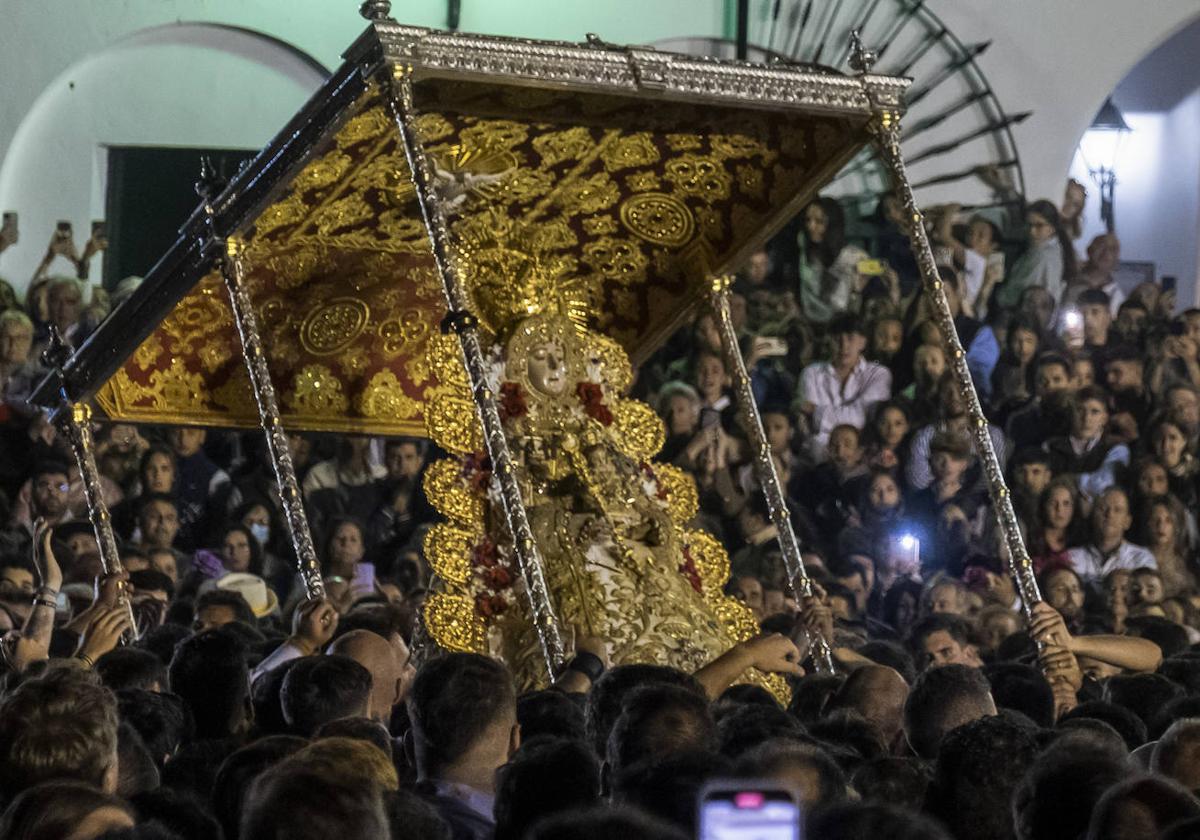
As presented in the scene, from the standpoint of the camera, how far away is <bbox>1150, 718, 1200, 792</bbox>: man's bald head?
14.2 ft

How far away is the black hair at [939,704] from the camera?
5191mm

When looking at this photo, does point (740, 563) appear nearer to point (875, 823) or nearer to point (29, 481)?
point (29, 481)

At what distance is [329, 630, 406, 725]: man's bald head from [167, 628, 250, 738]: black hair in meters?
0.41

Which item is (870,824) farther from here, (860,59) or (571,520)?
(860,59)

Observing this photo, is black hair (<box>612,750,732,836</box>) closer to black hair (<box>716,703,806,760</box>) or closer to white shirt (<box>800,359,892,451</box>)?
black hair (<box>716,703,806,760</box>)

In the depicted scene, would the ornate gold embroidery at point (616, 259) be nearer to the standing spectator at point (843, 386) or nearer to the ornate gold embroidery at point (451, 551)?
the ornate gold embroidery at point (451, 551)

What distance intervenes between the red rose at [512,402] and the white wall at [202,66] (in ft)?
22.8

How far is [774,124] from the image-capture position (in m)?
8.24

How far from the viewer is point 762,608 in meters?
10.6

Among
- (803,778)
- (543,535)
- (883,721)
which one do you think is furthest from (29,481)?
(803,778)

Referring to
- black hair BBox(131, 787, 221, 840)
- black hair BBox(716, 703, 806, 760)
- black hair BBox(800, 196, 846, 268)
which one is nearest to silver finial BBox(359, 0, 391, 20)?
black hair BBox(716, 703, 806, 760)

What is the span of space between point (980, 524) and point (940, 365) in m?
1.42

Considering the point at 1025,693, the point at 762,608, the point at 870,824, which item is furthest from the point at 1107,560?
the point at 870,824

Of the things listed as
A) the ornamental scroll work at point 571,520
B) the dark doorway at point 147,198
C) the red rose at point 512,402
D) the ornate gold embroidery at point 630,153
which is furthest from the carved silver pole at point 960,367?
the dark doorway at point 147,198
